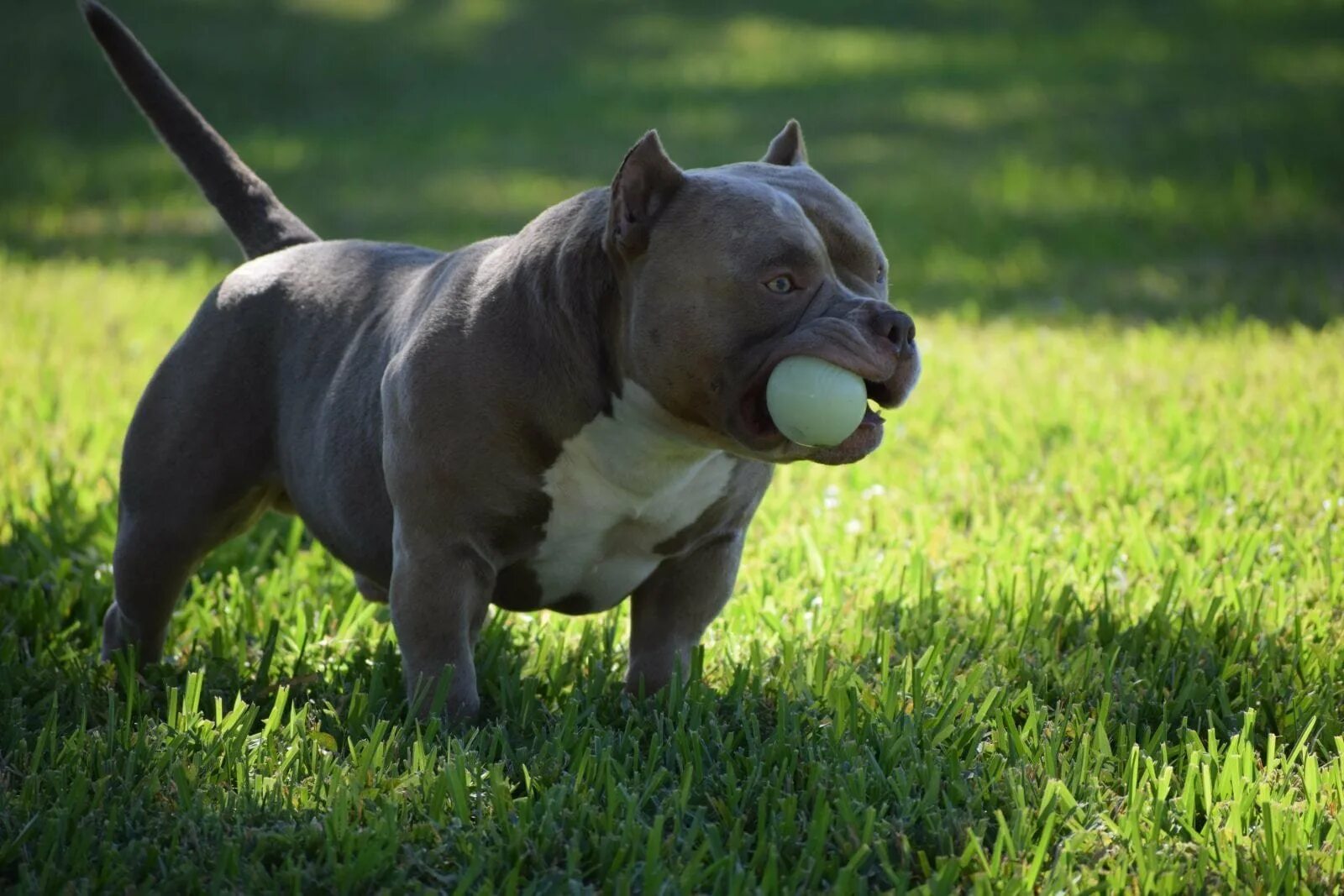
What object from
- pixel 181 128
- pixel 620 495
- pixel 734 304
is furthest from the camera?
pixel 181 128

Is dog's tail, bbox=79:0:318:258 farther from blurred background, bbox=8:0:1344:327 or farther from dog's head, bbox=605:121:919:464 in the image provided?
blurred background, bbox=8:0:1344:327

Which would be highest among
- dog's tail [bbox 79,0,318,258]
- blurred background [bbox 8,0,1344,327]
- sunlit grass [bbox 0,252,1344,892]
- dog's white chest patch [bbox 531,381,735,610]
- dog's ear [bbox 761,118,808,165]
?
blurred background [bbox 8,0,1344,327]

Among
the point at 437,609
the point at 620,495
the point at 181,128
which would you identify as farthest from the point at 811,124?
the point at 437,609

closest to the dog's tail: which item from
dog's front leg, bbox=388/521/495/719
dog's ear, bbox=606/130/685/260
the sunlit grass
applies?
the sunlit grass

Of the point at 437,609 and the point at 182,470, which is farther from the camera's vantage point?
the point at 182,470

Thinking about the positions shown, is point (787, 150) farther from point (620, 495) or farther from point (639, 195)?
point (620, 495)

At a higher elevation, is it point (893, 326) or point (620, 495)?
point (893, 326)

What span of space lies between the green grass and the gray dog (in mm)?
298

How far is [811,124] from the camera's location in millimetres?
15266

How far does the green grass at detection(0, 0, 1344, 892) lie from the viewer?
3115 millimetres

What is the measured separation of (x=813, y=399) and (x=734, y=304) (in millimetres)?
287

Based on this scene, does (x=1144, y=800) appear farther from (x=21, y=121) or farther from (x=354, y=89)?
(x=354, y=89)

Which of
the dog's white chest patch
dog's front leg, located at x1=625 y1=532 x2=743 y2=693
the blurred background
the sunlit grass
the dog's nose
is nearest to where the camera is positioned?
the sunlit grass

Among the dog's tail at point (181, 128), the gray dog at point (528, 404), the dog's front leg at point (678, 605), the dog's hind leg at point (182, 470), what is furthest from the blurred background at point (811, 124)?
the dog's hind leg at point (182, 470)
